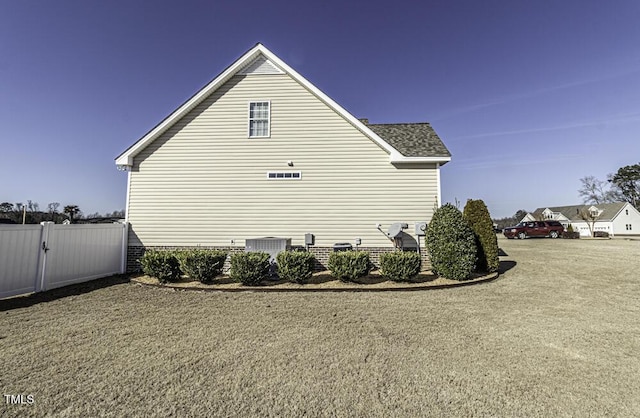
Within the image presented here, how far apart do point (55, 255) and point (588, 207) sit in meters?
66.7

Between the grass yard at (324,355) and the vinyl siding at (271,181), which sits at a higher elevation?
the vinyl siding at (271,181)

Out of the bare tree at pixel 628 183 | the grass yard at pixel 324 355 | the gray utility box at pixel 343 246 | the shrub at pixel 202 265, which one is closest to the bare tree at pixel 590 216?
the bare tree at pixel 628 183

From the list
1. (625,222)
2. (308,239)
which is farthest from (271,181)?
(625,222)

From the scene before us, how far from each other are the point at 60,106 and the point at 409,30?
612 inches

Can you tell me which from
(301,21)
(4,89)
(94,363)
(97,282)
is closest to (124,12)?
(4,89)

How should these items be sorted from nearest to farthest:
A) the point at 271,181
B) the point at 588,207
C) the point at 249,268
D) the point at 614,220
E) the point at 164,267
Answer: the point at 249,268, the point at 164,267, the point at 271,181, the point at 614,220, the point at 588,207

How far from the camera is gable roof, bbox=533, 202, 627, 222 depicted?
42.8m

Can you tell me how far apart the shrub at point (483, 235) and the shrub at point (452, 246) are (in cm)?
132

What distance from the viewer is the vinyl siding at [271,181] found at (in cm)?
995

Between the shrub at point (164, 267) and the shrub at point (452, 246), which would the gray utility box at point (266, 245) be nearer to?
the shrub at point (164, 267)

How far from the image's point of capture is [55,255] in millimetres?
7551

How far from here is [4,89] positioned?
9875mm

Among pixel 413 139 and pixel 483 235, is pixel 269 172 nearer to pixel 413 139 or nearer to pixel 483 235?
pixel 413 139

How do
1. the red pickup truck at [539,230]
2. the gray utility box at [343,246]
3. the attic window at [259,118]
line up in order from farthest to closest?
the red pickup truck at [539,230]
the attic window at [259,118]
the gray utility box at [343,246]
